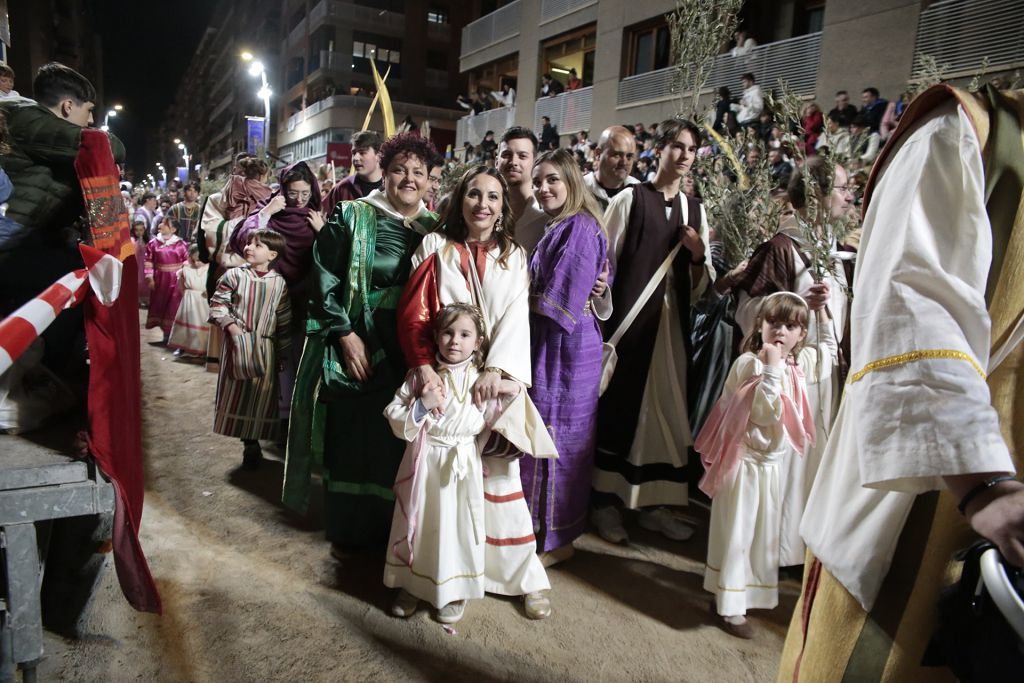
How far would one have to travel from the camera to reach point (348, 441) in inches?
125

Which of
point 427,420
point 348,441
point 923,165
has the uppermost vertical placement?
point 923,165

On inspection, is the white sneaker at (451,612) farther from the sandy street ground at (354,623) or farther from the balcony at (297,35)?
the balcony at (297,35)

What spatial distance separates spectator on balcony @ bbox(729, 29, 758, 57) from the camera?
13.5 meters

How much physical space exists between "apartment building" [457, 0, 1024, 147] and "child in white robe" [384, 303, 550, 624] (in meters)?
3.13

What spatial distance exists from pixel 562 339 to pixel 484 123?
69.2ft

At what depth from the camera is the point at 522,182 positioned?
3602 millimetres

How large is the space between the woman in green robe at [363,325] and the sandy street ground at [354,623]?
499 millimetres

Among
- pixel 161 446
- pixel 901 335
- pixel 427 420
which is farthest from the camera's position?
pixel 161 446

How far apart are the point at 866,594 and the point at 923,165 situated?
2.63ft

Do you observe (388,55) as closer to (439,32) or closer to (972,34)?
(439,32)

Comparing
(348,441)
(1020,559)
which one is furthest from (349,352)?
(1020,559)

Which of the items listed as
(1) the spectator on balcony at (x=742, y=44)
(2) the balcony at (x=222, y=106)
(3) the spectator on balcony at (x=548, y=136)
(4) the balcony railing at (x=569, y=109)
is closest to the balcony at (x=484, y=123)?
(4) the balcony railing at (x=569, y=109)

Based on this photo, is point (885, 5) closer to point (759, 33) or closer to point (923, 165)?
point (759, 33)

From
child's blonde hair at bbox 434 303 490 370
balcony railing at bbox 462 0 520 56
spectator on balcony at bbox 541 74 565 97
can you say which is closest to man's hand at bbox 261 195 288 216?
child's blonde hair at bbox 434 303 490 370
